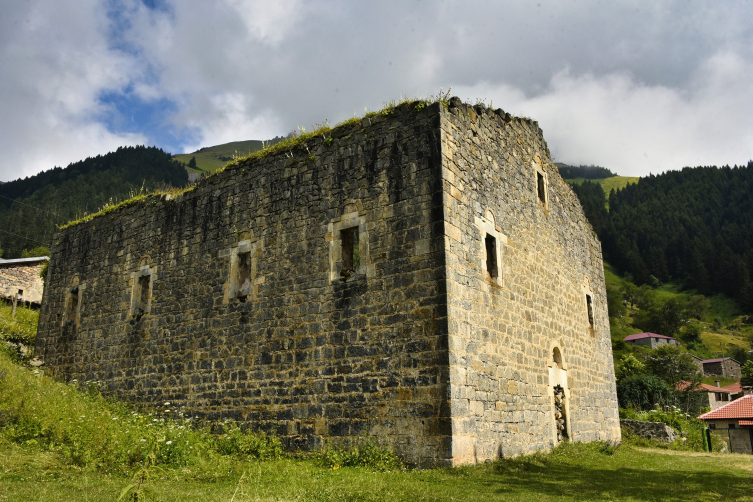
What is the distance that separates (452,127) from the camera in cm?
1070

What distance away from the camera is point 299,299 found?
11.3 m

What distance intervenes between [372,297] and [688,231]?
108421mm

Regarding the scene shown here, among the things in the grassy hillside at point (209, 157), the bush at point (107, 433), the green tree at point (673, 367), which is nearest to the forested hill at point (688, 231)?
the green tree at point (673, 367)

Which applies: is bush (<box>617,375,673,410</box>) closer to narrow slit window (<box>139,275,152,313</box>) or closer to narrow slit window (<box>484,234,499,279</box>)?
narrow slit window (<box>484,234,499,279</box>)

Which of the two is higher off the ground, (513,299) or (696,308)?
(696,308)

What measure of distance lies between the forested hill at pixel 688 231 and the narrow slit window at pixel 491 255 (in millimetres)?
95715

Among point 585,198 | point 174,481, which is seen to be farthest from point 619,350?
point 174,481

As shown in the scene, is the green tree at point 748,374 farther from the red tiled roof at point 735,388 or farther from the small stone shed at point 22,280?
the small stone shed at point 22,280

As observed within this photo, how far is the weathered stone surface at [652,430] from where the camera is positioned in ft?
60.3

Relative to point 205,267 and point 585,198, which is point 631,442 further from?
point 585,198

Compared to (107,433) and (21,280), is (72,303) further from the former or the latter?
(21,280)

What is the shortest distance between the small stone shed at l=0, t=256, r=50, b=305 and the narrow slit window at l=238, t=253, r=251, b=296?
19.4 m

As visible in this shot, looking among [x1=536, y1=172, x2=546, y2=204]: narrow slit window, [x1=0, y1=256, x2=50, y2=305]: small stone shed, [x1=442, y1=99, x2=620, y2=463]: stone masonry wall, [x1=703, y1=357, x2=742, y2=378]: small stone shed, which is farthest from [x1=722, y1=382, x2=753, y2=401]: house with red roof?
[x1=0, y1=256, x2=50, y2=305]: small stone shed

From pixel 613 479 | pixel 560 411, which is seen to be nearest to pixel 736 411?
pixel 560 411
